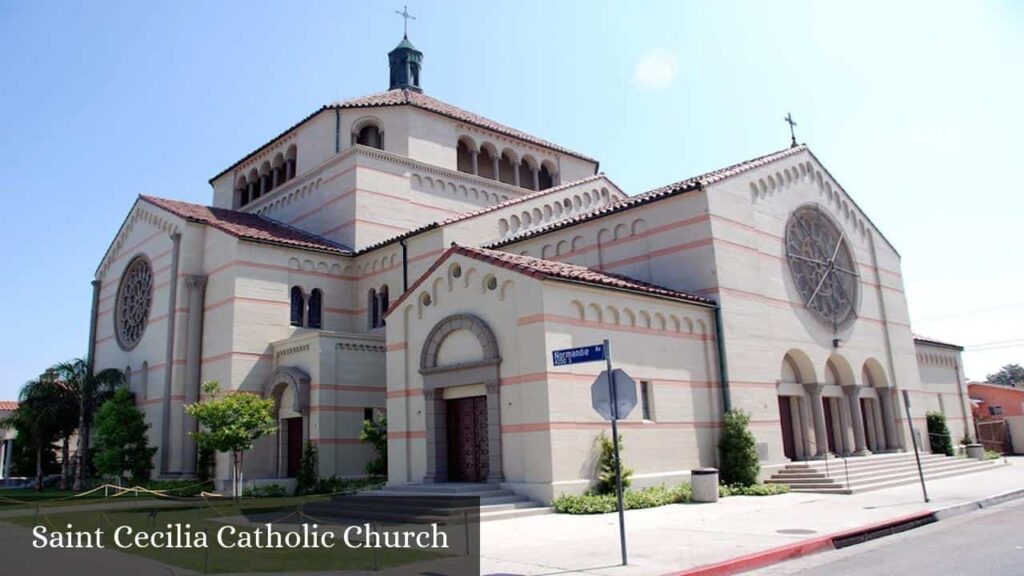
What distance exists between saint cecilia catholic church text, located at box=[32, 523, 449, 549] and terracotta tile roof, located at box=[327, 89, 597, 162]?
21882 millimetres

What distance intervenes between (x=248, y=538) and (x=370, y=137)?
23.5m

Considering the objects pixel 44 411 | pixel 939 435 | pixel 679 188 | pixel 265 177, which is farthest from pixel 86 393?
pixel 939 435

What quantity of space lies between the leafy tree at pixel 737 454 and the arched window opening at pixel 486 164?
62.8 feet

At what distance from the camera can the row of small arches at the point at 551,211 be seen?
2974 centimetres

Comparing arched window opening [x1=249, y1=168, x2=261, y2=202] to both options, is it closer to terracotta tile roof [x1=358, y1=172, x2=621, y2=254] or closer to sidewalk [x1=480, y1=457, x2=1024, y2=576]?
terracotta tile roof [x1=358, y1=172, x2=621, y2=254]

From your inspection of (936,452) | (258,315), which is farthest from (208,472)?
(936,452)

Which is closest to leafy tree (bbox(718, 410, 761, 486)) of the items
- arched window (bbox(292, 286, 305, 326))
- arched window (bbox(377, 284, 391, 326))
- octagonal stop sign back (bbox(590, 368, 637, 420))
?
octagonal stop sign back (bbox(590, 368, 637, 420))

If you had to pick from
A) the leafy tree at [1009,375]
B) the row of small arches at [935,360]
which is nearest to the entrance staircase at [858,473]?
the row of small arches at [935,360]

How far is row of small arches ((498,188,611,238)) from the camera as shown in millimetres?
29742

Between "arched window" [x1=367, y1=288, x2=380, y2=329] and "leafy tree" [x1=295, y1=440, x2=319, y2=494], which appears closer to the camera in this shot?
"leafy tree" [x1=295, y1=440, x2=319, y2=494]

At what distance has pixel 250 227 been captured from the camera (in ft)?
102

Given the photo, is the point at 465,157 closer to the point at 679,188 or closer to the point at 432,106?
the point at 432,106

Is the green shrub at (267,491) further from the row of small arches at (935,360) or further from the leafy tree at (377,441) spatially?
the row of small arches at (935,360)

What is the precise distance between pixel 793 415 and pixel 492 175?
18.8m
